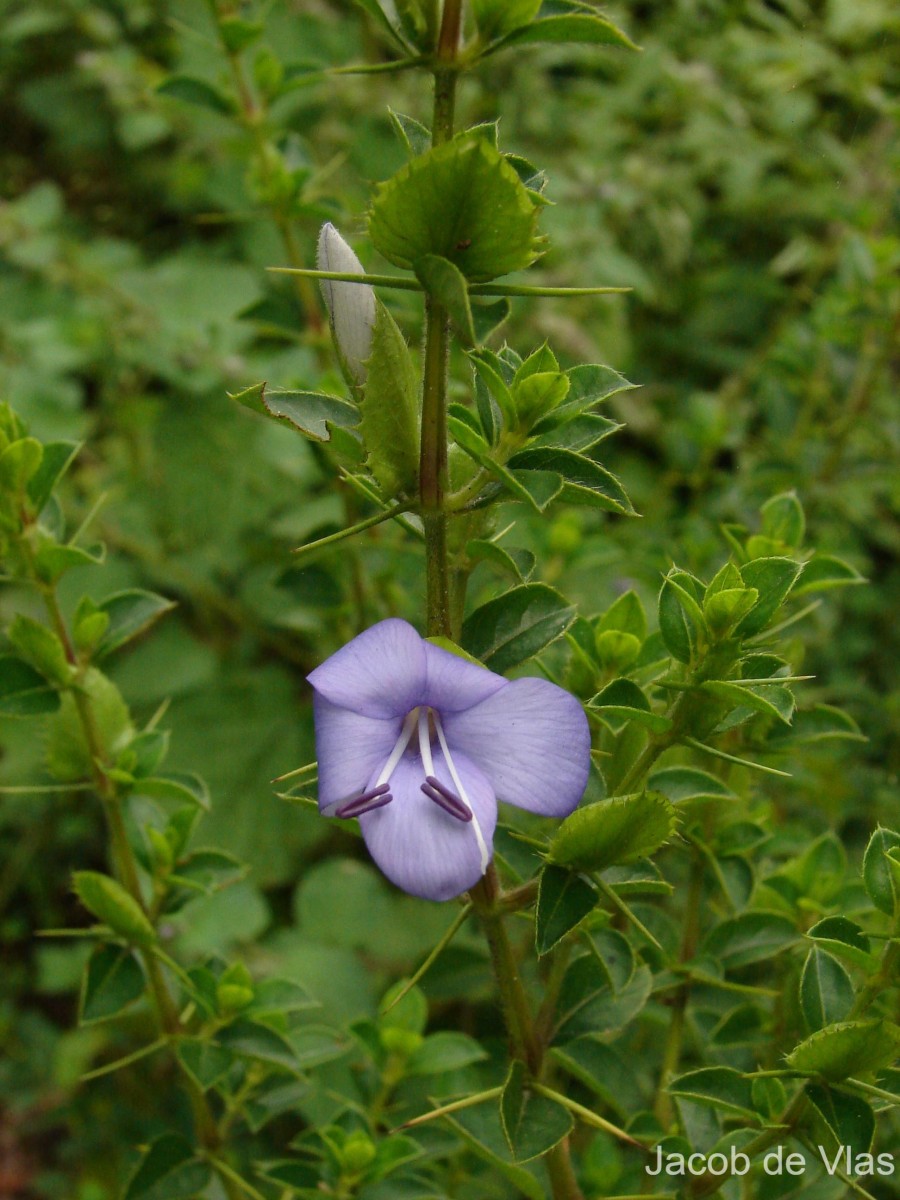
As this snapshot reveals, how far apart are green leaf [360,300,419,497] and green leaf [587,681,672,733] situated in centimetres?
18

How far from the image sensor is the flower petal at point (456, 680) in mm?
630

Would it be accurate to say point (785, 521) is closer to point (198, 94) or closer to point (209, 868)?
point (209, 868)

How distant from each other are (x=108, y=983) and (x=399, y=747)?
1.37 ft

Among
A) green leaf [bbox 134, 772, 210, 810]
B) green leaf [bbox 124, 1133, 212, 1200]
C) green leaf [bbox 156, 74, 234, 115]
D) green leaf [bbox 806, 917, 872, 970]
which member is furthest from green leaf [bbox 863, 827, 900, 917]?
green leaf [bbox 156, 74, 234, 115]

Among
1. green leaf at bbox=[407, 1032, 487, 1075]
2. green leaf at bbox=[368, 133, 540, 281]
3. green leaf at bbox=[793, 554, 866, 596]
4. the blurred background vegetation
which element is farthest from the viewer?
the blurred background vegetation

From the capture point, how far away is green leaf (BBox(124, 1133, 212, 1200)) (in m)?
0.92

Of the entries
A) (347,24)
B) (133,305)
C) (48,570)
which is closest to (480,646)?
(48,570)

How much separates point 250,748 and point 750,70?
2033 millimetres

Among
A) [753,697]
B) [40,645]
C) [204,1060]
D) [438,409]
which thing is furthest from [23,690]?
[753,697]

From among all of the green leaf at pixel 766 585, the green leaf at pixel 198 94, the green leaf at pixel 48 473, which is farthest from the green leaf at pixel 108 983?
the green leaf at pixel 198 94

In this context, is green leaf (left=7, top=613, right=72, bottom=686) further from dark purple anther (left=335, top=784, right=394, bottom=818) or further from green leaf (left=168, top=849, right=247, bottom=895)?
dark purple anther (left=335, top=784, right=394, bottom=818)

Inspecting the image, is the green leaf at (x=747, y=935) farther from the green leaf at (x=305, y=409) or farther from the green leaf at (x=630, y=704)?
the green leaf at (x=305, y=409)

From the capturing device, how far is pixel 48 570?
0.84 meters

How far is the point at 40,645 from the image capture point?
854mm
